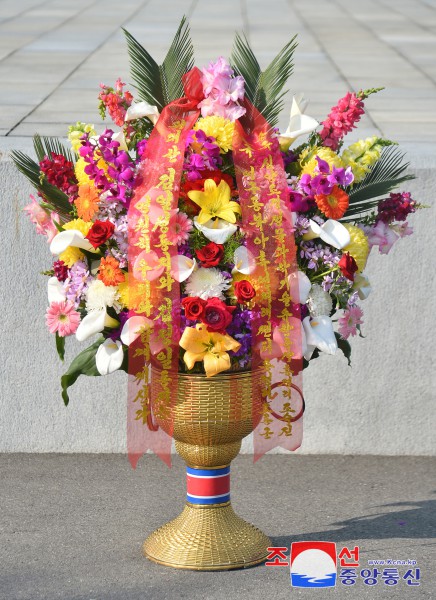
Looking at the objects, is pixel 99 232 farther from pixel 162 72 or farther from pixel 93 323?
pixel 162 72

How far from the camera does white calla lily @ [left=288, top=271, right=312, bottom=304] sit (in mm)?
3996

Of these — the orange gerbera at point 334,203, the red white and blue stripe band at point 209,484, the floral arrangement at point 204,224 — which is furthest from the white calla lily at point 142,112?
the red white and blue stripe band at point 209,484

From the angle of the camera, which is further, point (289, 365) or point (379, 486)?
point (379, 486)

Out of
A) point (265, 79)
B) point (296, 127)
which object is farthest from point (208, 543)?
point (265, 79)

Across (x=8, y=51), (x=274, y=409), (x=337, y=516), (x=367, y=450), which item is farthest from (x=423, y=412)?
(x=8, y=51)

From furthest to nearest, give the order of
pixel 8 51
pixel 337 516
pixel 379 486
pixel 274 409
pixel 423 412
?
pixel 8 51, pixel 423 412, pixel 379 486, pixel 337 516, pixel 274 409

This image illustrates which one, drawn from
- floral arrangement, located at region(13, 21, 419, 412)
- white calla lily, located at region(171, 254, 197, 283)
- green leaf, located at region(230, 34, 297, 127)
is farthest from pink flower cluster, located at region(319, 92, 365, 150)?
white calla lily, located at region(171, 254, 197, 283)

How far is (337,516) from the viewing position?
4977 mm

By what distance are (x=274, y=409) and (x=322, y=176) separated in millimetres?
851

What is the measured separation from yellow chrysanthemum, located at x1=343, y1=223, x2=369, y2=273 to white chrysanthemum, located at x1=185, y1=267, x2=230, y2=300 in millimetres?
481

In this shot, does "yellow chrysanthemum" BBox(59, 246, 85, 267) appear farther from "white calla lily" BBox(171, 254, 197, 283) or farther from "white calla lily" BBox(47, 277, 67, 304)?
"white calla lily" BBox(171, 254, 197, 283)

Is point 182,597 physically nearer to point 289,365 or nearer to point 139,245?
point 289,365

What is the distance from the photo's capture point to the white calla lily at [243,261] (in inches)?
155

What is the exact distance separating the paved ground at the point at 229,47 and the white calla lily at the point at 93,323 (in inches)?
83.9
